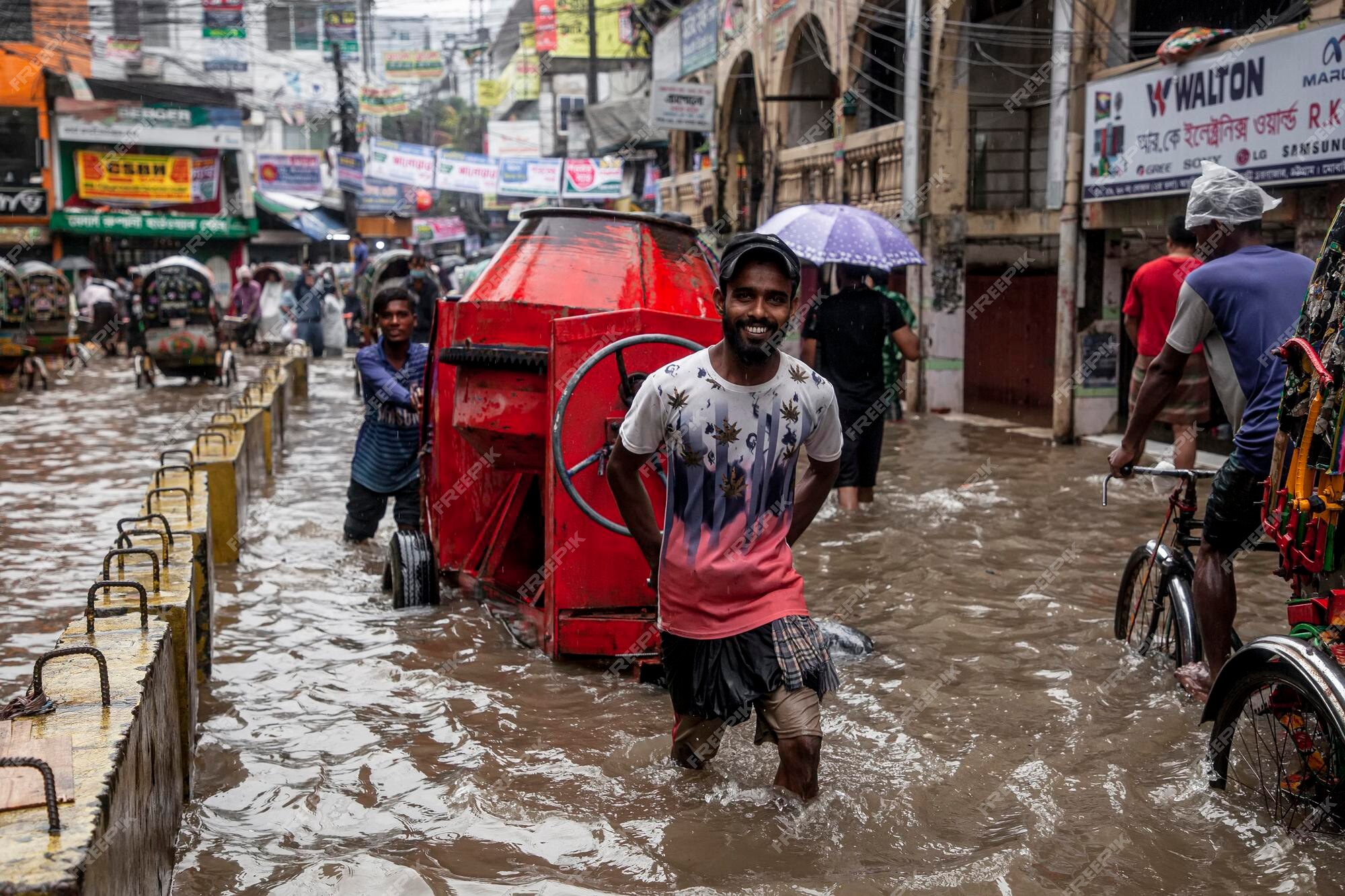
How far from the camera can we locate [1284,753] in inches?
155

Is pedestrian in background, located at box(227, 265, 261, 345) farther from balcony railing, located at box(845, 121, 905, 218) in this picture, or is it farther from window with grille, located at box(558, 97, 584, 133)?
window with grille, located at box(558, 97, 584, 133)

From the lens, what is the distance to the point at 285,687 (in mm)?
5648

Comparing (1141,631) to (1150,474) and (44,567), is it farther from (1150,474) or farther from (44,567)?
(44,567)

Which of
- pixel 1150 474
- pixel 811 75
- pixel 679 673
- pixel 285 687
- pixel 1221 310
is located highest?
pixel 811 75

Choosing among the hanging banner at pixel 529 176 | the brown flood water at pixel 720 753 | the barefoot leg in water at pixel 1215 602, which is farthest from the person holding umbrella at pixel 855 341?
the hanging banner at pixel 529 176

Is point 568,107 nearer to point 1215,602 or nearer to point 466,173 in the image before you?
point 466,173

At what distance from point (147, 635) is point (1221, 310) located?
373 cm

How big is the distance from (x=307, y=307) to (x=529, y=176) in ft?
28.4

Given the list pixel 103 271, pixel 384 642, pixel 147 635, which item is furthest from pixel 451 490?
pixel 103 271

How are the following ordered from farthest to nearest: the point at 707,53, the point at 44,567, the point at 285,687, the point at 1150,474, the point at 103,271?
1. the point at 103,271
2. the point at 707,53
3. the point at 44,567
4. the point at 285,687
5. the point at 1150,474

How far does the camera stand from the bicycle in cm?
518

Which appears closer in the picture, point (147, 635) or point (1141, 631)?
point (147, 635)

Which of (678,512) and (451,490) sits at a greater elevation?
(678,512)

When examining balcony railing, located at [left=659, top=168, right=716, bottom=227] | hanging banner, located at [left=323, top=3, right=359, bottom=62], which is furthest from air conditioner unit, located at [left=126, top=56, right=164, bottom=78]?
balcony railing, located at [left=659, top=168, right=716, bottom=227]
